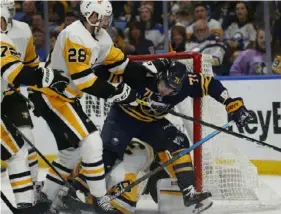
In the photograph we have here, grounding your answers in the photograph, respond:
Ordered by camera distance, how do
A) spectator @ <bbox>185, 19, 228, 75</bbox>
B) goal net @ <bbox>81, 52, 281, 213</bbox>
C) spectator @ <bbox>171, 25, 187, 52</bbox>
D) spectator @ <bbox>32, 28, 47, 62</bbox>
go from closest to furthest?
goal net @ <bbox>81, 52, 281, 213</bbox> < spectator @ <bbox>185, 19, 228, 75</bbox> < spectator @ <bbox>171, 25, 187, 52</bbox> < spectator @ <bbox>32, 28, 47, 62</bbox>

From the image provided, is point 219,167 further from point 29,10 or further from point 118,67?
point 29,10

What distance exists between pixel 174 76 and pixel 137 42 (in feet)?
9.23

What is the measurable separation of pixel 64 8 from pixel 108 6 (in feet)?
10.2

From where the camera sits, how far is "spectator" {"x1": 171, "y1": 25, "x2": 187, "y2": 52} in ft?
24.3

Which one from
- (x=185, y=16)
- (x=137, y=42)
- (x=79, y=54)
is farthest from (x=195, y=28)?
(x=79, y=54)

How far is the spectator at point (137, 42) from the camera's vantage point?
24.9ft

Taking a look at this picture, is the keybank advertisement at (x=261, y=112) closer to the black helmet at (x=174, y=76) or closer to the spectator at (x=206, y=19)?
the spectator at (x=206, y=19)

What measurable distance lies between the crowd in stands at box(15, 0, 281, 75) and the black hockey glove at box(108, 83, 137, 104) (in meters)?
2.28

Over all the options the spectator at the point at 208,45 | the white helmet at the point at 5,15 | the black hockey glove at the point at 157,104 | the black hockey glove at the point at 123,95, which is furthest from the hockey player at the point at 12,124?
the spectator at the point at 208,45

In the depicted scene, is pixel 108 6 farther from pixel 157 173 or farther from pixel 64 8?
pixel 64 8

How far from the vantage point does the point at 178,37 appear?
7.41 metres

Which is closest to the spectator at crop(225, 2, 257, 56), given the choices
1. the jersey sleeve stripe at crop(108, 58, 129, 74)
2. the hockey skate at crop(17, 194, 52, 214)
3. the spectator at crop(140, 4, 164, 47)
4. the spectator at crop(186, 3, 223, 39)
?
the spectator at crop(186, 3, 223, 39)

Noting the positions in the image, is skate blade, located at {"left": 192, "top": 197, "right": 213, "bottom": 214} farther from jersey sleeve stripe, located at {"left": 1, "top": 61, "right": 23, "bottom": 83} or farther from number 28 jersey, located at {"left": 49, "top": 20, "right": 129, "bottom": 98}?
jersey sleeve stripe, located at {"left": 1, "top": 61, "right": 23, "bottom": 83}

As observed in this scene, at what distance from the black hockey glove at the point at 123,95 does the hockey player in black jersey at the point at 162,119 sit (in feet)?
0.36
